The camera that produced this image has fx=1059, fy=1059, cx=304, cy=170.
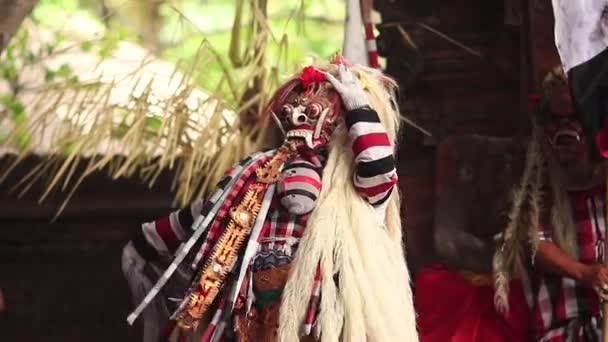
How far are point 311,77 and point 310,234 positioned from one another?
1.42 feet

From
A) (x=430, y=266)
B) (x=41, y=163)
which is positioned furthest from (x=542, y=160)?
(x=41, y=163)

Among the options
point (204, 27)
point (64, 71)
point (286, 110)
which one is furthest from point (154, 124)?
point (286, 110)

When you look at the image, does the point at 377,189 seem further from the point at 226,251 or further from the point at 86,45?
the point at 86,45

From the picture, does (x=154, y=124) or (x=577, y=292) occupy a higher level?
(x=154, y=124)

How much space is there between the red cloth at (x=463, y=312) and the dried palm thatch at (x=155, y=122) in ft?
3.09

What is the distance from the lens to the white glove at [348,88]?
2695 mm

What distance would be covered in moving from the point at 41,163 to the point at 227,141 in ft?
2.50

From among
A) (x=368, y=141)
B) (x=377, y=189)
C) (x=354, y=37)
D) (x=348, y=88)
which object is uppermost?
(x=354, y=37)

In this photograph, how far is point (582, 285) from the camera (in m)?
2.95

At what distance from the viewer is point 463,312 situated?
10.7 ft

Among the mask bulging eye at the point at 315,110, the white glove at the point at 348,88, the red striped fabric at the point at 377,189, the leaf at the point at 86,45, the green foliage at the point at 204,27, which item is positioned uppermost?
the green foliage at the point at 204,27

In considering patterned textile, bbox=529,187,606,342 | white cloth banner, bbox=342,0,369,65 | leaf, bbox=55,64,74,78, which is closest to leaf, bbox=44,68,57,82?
leaf, bbox=55,64,74,78

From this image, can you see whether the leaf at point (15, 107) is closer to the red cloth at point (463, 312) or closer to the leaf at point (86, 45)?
the leaf at point (86, 45)

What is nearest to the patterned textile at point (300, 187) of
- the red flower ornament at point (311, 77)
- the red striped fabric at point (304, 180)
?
the red striped fabric at point (304, 180)
